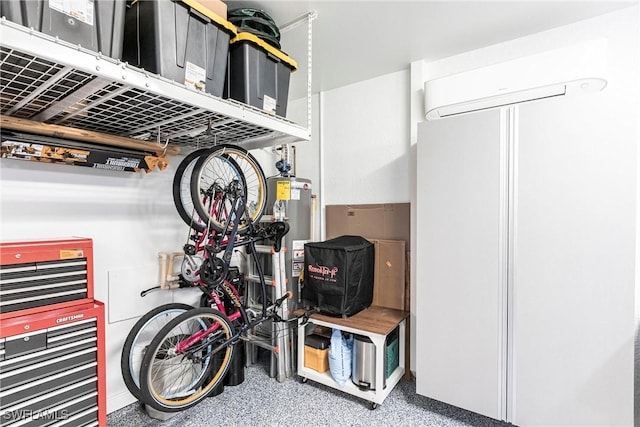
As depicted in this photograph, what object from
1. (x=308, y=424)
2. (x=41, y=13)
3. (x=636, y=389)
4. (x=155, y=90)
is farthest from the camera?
(x=308, y=424)

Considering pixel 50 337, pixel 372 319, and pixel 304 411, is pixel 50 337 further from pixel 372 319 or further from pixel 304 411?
pixel 372 319

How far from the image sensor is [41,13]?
3.34 ft

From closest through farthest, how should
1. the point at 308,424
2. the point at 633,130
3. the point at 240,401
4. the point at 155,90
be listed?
1. the point at 155,90
2. the point at 633,130
3. the point at 308,424
4. the point at 240,401

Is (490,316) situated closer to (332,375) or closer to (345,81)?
(332,375)

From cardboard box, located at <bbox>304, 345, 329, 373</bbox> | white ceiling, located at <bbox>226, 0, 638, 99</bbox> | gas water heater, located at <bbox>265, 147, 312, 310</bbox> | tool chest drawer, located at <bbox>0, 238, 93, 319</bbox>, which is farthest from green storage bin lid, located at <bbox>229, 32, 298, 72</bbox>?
cardboard box, located at <bbox>304, 345, 329, 373</bbox>

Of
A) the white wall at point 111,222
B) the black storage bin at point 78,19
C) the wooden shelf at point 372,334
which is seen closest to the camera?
the black storage bin at point 78,19

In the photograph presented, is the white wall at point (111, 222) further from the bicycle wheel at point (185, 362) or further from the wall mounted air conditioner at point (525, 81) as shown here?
the wall mounted air conditioner at point (525, 81)

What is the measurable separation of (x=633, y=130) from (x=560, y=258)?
72 centimetres

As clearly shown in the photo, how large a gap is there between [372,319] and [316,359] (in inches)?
21.9

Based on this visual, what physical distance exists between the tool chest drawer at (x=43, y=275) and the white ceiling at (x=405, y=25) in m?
1.62

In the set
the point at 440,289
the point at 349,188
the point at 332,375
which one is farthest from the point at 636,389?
the point at 349,188

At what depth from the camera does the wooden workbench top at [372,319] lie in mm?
2211

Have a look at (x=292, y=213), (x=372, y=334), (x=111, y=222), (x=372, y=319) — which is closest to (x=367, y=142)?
(x=292, y=213)

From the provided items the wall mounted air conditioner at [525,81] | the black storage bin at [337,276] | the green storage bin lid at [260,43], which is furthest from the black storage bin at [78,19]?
the wall mounted air conditioner at [525,81]
